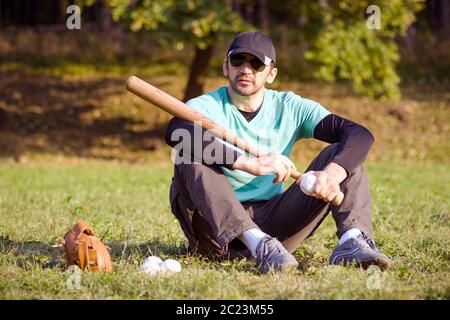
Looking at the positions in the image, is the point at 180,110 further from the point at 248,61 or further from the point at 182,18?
the point at 182,18

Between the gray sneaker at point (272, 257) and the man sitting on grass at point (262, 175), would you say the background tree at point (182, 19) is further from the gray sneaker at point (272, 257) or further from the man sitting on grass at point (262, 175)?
the gray sneaker at point (272, 257)

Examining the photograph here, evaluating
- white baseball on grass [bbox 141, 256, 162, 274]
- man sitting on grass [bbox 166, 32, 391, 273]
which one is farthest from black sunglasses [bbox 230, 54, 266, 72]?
white baseball on grass [bbox 141, 256, 162, 274]

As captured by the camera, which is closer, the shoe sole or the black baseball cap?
the shoe sole

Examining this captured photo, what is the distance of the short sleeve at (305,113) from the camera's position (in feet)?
16.4

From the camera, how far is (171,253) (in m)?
5.39

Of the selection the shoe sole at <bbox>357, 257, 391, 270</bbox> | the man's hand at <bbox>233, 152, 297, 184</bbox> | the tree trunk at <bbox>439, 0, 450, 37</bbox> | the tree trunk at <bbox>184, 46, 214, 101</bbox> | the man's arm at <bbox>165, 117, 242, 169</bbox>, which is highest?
the tree trunk at <bbox>439, 0, 450, 37</bbox>

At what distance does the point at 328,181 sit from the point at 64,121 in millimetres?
15802

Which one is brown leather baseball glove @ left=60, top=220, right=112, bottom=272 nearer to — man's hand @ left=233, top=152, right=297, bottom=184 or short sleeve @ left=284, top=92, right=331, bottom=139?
man's hand @ left=233, top=152, right=297, bottom=184

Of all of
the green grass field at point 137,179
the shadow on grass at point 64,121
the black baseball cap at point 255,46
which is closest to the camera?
the green grass field at point 137,179

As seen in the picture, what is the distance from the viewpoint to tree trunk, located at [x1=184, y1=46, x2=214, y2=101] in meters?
17.9

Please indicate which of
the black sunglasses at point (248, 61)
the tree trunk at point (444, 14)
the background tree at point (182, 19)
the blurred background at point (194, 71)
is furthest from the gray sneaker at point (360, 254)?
the tree trunk at point (444, 14)

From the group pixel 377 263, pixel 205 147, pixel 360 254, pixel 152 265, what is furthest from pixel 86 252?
pixel 377 263
